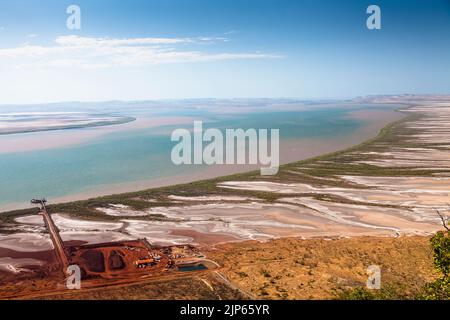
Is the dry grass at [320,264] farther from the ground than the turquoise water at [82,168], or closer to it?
closer to it

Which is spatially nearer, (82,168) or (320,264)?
(320,264)

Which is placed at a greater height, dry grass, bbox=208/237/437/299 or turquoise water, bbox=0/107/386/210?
turquoise water, bbox=0/107/386/210

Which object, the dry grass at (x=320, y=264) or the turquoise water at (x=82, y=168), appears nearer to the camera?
the dry grass at (x=320, y=264)

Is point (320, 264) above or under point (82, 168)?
under

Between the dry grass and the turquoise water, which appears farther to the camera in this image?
the turquoise water

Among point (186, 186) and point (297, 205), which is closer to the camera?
point (297, 205)

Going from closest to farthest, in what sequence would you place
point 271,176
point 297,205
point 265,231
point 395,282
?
point 395,282
point 265,231
point 297,205
point 271,176
